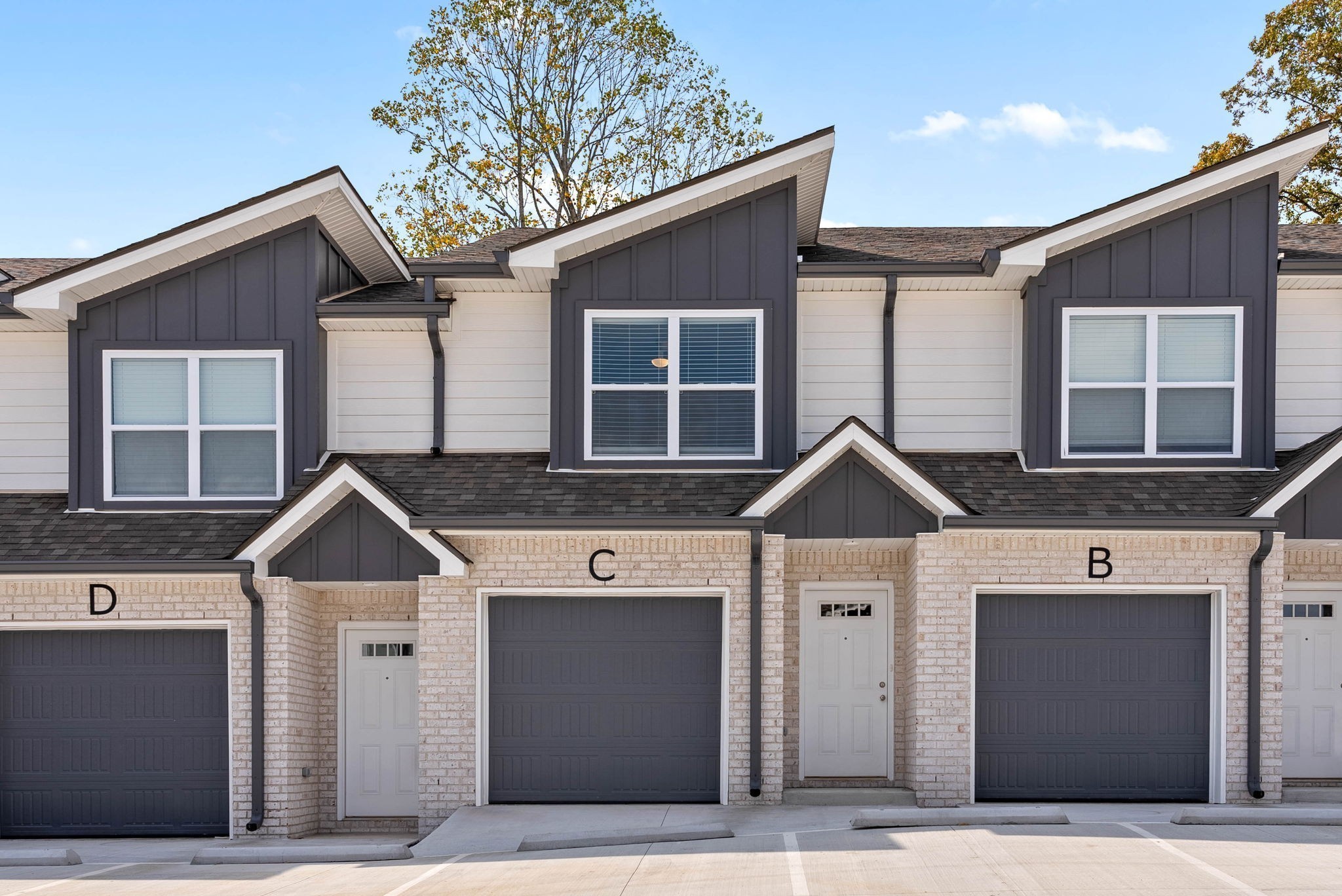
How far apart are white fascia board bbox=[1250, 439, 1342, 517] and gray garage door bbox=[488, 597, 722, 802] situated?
527 centimetres

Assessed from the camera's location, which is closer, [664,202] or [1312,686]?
[664,202]

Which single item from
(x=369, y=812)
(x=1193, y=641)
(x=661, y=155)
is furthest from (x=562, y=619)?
(x=661, y=155)

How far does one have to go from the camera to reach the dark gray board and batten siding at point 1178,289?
12531mm

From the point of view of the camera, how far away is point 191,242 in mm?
12594

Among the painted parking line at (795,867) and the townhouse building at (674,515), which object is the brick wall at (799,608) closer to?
the townhouse building at (674,515)

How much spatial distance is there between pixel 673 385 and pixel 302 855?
5755 millimetres

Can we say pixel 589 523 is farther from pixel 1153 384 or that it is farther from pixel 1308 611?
pixel 1308 611

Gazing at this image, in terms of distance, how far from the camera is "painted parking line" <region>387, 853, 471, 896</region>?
8.54 meters

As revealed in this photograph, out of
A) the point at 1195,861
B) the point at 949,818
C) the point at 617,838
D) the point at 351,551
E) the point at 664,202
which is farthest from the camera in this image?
the point at 664,202

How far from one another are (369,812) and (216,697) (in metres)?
2.04

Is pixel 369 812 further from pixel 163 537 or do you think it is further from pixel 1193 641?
pixel 1193 641

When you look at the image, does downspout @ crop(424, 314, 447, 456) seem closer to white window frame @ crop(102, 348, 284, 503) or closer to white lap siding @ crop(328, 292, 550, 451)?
white lap siding @ crop(328, 292, 550, 451)

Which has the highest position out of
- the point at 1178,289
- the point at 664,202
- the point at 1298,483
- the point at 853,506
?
the point at 664,202

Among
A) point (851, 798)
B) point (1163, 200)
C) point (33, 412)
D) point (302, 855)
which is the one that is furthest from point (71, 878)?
point (1163, 200)
